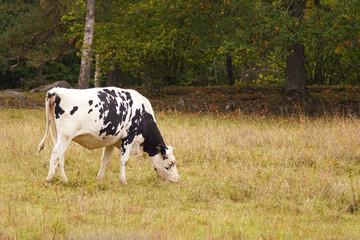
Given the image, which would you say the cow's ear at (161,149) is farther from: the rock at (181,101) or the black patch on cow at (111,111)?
the rock at (181,101)

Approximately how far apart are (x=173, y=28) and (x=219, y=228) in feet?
49.8

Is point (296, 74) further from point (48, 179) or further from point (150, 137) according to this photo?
point (48, 179)

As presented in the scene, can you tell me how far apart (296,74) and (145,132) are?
11960 millimetres

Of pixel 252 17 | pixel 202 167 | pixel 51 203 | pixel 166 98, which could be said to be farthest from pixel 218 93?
pixel 51 203

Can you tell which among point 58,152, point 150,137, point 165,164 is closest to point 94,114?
point 58,152

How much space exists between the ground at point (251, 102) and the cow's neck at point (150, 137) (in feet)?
26.9

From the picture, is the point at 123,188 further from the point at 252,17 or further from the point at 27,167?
the point at 252,17

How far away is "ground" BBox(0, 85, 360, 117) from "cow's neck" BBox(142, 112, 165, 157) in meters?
8.19

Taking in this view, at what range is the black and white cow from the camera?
6840 mm

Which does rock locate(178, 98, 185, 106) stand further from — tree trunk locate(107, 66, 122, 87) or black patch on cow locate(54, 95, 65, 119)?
black patch on cow locate(54, 95, 65, 119)

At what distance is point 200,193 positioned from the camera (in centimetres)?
661

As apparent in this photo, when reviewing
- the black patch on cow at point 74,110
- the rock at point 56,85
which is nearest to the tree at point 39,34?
the rock at point 56,85

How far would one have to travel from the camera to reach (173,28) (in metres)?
19.5

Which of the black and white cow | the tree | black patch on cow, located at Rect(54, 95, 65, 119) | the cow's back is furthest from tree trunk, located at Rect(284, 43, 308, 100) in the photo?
black patch on cow, located at Rect(54, 95, 65, 119)
